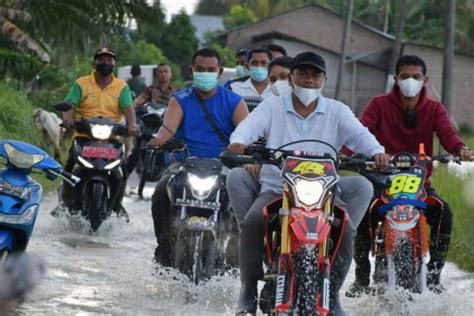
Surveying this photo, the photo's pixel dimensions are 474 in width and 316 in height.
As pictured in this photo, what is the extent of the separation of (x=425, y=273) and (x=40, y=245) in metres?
4.37

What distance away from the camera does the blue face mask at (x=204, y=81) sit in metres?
9.59

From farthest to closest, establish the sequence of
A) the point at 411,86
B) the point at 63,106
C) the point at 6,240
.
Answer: the point at 63,106 < the point at 411,86 < the point at 6,240

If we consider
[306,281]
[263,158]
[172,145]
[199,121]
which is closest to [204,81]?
[199,121]

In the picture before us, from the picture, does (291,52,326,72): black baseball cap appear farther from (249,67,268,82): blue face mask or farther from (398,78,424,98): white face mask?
(249,67,268,82): blue face mask

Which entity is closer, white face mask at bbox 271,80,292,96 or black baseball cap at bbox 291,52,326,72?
black baseball cap at bbox 291,52,326,72

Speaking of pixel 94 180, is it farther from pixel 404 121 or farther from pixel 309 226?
pixel 309 226

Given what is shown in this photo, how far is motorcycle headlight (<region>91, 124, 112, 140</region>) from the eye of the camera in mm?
12273

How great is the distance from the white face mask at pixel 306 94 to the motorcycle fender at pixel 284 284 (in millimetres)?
1152

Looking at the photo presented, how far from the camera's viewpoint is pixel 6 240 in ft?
25.4

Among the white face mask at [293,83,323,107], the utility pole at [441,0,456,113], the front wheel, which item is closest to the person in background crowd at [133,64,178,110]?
the utility pole at [441,0,456,113]

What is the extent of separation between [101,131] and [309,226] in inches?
233

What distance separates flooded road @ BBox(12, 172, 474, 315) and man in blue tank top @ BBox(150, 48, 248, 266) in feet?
1.22

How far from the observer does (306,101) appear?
297 inches

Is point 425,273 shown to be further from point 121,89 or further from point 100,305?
point 121,89
